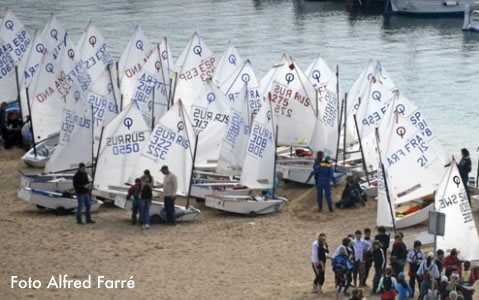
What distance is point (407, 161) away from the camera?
2762cm

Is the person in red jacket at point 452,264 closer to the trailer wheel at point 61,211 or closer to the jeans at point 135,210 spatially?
the jeans at point 135,210

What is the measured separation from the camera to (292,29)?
2655 inches

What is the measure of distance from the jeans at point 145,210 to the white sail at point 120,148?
2206mm

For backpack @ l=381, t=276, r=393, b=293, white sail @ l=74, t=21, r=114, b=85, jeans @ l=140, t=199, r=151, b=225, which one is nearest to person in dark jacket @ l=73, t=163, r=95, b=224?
jeans @ l=140, t=199, r=151, b=225

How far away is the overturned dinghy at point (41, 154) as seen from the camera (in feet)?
103

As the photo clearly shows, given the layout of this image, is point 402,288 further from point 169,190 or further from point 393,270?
point 169,190

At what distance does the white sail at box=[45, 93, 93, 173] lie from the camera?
96.4ft

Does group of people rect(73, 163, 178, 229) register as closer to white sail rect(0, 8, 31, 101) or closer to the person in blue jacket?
the person in blue jacket

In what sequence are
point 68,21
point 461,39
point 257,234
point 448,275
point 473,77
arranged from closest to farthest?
point 448,275, point 257,234, point 473,77, point 461,39, point 68,21

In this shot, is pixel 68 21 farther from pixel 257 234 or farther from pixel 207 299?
pixel 207 299

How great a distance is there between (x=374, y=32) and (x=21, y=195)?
133 ft

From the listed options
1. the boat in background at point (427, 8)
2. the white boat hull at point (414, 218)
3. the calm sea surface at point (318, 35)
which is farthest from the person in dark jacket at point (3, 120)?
the boat in background at point (427, 8)

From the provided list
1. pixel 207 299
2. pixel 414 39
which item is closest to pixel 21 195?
pixel 207 299

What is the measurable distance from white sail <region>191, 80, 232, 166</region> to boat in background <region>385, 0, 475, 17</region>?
131ft
